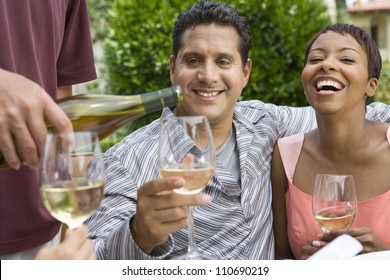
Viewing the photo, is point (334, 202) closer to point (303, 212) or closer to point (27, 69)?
A: point (303, 212)

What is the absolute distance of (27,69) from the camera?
2.10 meters

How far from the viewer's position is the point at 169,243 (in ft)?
6.37

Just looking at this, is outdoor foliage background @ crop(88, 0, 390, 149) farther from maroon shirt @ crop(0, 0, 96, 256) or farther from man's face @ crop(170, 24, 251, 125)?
maroon shirt @ crop(0, 0, 96, 256)

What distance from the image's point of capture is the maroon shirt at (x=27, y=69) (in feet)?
6.83

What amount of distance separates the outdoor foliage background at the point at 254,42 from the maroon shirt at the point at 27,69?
4.21 metres

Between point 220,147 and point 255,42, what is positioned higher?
point 255,42

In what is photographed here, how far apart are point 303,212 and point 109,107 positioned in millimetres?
1209

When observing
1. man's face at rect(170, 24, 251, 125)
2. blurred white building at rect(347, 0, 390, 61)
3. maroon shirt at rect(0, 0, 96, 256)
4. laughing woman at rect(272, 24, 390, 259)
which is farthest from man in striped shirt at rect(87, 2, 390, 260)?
blurred white building at rect(347, 0, 390, 61)

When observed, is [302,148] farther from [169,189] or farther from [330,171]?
[169,189]

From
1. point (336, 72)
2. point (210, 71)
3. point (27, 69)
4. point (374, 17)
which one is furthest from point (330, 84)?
point (374, 17)

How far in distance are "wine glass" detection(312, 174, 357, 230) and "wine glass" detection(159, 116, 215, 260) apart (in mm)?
535

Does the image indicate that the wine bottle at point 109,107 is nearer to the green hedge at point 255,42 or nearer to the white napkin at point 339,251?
the white napkin at point 339,251

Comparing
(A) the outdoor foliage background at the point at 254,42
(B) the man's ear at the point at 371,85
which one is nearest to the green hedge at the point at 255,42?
(A) the outdoor foliage background at the point at 254,42

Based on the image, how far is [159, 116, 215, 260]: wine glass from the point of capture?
1625 mm
